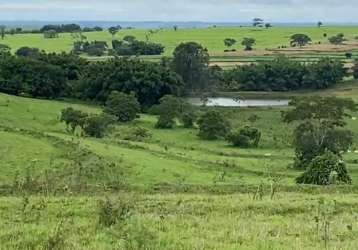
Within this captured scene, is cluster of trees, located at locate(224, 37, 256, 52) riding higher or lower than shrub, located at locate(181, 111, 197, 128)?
lower

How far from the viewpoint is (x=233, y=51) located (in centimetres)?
14150

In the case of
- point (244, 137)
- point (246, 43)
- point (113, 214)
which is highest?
point (113, 214)

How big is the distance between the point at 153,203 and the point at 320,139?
91.0 feet

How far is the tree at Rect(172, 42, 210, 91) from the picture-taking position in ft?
276

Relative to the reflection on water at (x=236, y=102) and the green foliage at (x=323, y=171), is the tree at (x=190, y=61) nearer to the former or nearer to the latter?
the reflection on water at (x=236, y=102)

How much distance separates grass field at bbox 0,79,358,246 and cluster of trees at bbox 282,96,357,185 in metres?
2.05

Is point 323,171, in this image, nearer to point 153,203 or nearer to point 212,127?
point 153,203

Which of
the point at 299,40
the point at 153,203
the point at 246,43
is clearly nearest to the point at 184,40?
the point at 246,43

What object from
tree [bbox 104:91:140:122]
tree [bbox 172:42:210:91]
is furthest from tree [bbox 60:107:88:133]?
tree [bbox 172:42:210:91]

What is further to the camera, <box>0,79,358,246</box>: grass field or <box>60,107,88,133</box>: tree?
<box>60,107,88,133</box>: tree

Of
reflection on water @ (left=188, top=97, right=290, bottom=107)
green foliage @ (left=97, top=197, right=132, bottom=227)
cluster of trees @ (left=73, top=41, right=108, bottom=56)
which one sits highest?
green foliage @ (left=97, top=197, right=132, bottom=227)

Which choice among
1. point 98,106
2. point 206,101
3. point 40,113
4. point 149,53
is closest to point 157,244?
point 40,113

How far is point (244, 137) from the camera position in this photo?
45.8 meters

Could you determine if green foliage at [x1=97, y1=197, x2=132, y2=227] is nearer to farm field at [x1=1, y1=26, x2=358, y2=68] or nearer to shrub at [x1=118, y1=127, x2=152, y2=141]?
shrub at [x1=118, y1=127, x2=152, y2=141]
